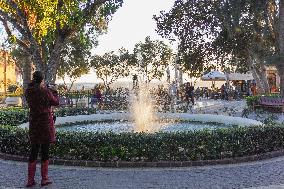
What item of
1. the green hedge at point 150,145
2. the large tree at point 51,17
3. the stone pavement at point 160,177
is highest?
the large tree at point 51,17

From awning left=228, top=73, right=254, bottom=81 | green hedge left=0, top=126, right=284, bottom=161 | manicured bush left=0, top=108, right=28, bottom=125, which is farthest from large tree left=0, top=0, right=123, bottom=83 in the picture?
awning left=228, top=73, right=254, bottom=81

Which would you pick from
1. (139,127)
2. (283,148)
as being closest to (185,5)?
(139,127)

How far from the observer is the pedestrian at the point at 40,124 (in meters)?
7.36

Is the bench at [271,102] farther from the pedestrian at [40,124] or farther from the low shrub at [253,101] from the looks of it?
the pedestrian at [40,124]

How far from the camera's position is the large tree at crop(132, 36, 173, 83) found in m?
60.4

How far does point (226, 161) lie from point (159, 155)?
1.39 meters

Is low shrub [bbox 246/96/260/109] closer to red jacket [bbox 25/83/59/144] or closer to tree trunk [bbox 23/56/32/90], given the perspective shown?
tree trunk [bbox 23/56/32/90]

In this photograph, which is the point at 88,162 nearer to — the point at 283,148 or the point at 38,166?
the point at 38,166

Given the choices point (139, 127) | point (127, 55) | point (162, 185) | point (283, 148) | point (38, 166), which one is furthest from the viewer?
point (127, 55)

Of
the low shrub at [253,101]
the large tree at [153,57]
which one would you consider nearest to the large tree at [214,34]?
the low shrub at [253,101]

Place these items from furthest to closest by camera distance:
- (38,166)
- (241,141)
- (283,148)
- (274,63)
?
(274,63) < (283,148) < (241,141) < (38,166)

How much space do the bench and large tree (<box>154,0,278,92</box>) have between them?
19.7 feet

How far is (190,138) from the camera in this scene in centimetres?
Answer: 933

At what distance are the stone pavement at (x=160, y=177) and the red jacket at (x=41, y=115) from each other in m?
0.81
